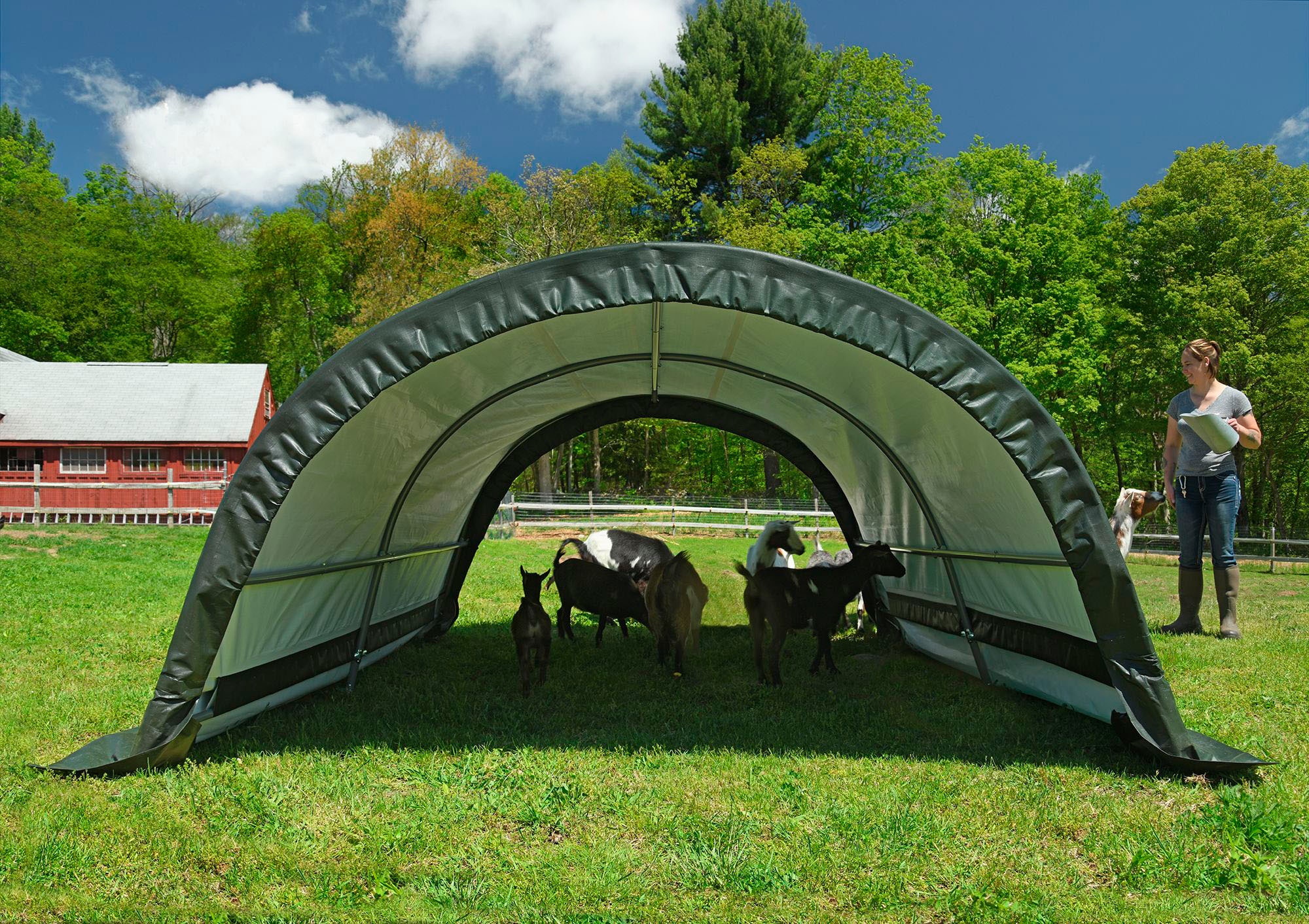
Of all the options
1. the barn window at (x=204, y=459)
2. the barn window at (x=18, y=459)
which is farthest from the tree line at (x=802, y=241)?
the barn window at (x=18, y=459)

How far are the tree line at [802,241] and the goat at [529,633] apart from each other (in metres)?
16.6

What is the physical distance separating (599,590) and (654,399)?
1901 millimetres

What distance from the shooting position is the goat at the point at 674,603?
6.68 meters

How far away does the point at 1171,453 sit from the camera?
24.9ft

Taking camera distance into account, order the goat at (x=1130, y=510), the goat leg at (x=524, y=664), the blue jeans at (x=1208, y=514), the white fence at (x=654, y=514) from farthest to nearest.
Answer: the white fence at (x=654, y=514), the goat at (x=1130, y=510), the blue jeans at (x=1208, y=514), the goat leg at (x=524, y=664)

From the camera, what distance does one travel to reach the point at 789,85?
34188 mm

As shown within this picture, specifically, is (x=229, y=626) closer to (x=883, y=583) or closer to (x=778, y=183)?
(x=883, y=583)

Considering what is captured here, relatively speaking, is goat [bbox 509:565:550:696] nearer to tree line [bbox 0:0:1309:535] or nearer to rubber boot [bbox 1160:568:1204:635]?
rubber boot [bbox 1160:568:1204:635]

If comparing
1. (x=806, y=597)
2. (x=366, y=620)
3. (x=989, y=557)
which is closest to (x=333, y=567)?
(x=366, y=620)

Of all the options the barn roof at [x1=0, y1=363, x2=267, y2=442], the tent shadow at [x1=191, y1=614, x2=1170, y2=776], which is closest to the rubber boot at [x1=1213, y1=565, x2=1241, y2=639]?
the tent shadow at [x1=191, y1=614, x2=1170, y2=776]

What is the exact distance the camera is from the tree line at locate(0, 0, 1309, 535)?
91.6 feet

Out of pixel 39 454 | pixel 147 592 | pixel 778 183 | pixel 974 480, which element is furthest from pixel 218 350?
pixel 974 480

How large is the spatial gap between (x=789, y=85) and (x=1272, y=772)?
3433cm

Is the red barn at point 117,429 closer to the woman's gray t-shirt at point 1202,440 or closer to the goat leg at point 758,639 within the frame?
the goat leg at point 758,639
